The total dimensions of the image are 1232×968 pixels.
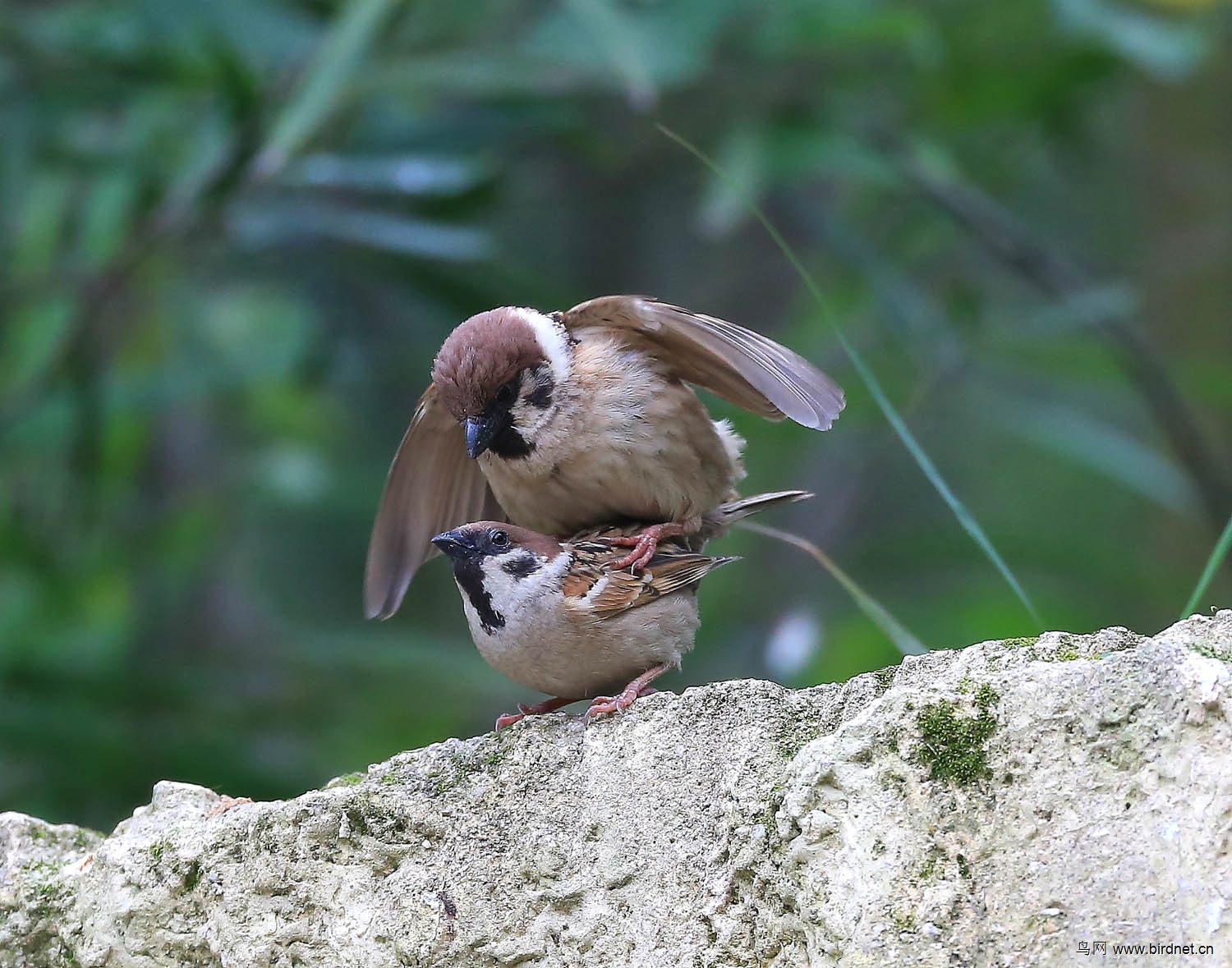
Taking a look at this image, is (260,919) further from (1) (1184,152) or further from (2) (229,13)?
(1) (1184,152)

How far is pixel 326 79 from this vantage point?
Answer: 4297 mm

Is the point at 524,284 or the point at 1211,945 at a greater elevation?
the point at 1211,945

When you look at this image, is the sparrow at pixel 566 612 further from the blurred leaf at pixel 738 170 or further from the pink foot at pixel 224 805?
the blurred leaf at pixel 738 170

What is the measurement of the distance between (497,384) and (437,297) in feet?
8.90

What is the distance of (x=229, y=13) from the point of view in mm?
5141

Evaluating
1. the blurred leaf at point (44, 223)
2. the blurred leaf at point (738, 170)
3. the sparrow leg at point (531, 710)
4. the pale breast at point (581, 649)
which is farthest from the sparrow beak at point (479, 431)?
the blurred leaf at point (44, 223)

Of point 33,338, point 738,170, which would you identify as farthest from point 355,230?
point 738,170

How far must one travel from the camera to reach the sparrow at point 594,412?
117 inches

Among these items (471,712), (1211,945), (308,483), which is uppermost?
(1211,945)

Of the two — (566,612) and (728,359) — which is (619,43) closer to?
(728,359)

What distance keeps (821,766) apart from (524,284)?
3824 millimetres

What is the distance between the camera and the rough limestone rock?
5.61 feet

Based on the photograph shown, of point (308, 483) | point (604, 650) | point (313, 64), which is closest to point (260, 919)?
point (604, 650)

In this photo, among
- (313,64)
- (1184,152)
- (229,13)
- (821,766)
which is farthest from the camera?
(1184,152)
